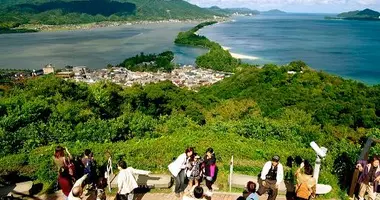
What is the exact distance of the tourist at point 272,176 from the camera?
7.29m

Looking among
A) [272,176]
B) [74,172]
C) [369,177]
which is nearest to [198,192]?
[272,176]

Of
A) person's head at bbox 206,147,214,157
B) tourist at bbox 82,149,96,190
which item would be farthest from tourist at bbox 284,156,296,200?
tourist at bbox 82,149,96,190

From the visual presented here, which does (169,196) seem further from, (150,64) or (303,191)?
(150,64)

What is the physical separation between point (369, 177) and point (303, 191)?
1.70 metres

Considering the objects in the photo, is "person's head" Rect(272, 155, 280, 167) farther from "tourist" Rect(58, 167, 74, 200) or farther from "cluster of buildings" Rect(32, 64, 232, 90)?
"cluster of buildings" Rect(32, 64, 232, 90)

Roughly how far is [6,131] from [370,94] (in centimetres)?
3535

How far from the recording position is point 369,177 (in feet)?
24.9

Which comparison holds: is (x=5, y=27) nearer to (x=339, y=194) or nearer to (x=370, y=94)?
(x=370, y=94)

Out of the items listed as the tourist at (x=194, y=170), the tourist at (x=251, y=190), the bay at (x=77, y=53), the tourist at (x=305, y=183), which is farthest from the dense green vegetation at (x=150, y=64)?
the tourist at (x=251, y=190)

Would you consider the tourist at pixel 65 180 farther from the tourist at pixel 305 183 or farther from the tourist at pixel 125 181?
the tourist at pixel 305 183

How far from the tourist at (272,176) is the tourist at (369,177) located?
6.45 ft

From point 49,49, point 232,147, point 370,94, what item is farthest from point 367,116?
point 49,49

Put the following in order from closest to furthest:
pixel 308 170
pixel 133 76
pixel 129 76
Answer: pixel 308 170
pixel 133 76
pixel 129 76

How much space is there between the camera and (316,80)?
43938 mm
